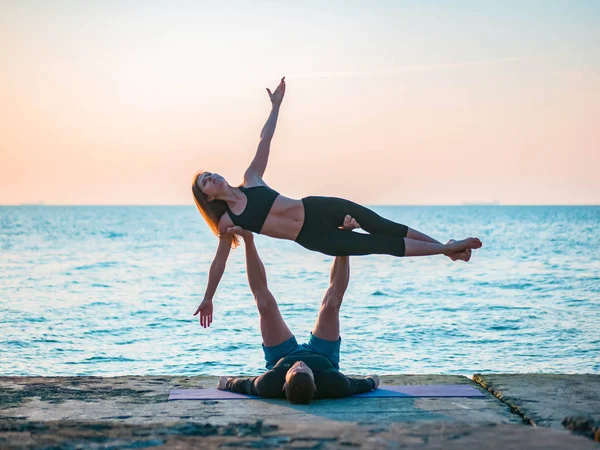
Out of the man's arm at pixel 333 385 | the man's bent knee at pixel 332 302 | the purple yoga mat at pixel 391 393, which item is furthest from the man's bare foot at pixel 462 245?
the man's arm at pixel 333 385

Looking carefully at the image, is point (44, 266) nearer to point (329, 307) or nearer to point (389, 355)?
point (389, 355)

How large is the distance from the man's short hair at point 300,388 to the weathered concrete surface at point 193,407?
0.18 feet

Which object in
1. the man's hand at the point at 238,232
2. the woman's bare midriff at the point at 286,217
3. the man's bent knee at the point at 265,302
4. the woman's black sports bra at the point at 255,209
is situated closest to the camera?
the man's bent knee at the point at 265,302

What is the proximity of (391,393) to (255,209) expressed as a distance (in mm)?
1892

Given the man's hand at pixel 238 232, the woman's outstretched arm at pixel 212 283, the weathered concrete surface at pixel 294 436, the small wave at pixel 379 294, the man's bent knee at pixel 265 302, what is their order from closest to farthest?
the weathered concrete surface at pixel 294 436, the woman's outstretched arm at pixel 212 283, the man's bent knee at pixel 265 302, the man's hand at pixel 238 232, the small wave at pixel 379 294

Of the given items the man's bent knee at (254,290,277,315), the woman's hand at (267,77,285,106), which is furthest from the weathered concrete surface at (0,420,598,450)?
the woman's hand at (267,77,285,106)

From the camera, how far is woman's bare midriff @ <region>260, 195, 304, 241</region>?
23.0 feet

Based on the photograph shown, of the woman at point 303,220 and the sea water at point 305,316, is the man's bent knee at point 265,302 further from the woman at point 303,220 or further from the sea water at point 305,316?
the sea water at point 305,316

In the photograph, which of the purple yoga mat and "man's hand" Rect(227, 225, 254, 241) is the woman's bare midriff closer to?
"man's hand" Rect(227, 225, 254, 241)

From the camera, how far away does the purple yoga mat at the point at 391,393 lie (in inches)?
244

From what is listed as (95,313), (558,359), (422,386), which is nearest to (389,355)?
(558,359)

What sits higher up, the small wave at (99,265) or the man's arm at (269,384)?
the small wave at (99,265)

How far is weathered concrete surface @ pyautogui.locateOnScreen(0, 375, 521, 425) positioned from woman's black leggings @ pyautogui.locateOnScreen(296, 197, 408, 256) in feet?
4.18

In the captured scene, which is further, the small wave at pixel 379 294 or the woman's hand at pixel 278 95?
the small wave at pixel 379 294
